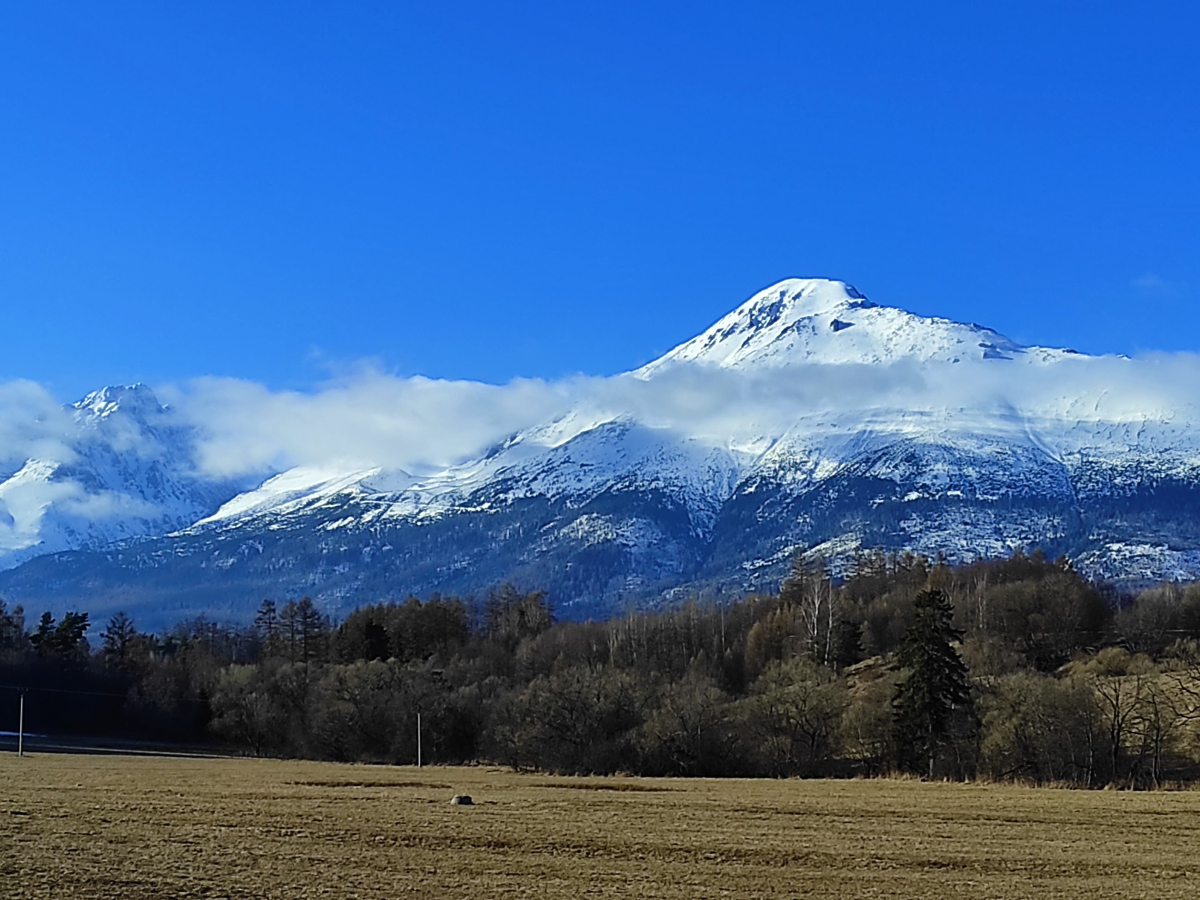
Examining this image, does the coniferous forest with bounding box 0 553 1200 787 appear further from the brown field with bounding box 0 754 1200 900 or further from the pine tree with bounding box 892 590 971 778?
the brown field with bounding box 0 754 1200 900

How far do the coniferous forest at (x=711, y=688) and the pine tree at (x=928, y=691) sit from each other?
14 centimetres

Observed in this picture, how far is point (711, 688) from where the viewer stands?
10281cm

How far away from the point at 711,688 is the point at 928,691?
18845mm

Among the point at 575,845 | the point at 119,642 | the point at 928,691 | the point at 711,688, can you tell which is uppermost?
the point at 119,642

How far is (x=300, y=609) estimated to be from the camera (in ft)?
607

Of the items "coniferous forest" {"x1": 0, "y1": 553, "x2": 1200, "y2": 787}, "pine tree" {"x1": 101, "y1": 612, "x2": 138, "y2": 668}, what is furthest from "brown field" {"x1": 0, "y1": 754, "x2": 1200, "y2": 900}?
"pine tree" {"x1": 101, "y1": 612, "x2": 138, "y2": 668}

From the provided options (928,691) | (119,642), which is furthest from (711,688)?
(119,642)

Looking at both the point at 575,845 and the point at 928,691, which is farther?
the point at 928,691

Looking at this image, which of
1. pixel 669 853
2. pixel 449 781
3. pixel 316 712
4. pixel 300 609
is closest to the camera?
pixel 669 853

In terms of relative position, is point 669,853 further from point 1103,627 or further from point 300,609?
point 300,609

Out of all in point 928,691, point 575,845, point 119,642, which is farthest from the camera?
point 119,642

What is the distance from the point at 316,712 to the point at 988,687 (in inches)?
2579

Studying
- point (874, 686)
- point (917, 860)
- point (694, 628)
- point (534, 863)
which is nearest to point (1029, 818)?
point (917, 860)

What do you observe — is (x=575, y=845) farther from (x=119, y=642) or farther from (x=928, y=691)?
(x=119, y=642)
